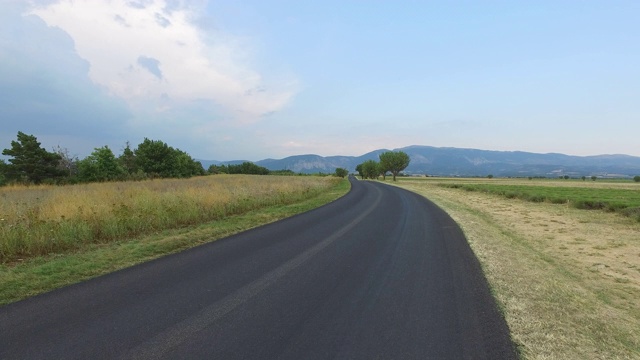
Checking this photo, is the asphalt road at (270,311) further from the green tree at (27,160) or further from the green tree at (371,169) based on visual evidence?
the green tree at (371,169)

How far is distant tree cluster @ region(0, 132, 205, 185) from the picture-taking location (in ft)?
143

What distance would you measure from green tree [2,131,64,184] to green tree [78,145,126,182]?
14.8 ft

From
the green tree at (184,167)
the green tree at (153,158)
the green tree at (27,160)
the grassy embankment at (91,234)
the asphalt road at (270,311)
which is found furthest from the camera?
the green tree at (184,167)

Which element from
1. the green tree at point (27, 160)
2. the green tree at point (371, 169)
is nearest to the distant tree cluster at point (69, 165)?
the green tree at point (27, 160)

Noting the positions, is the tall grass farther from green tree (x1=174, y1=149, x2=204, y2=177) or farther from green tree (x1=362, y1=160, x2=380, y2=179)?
green tree (x1=362, y1=160, x2=380, y2=179)

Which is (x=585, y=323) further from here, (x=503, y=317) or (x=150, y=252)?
(x=150, y=252)

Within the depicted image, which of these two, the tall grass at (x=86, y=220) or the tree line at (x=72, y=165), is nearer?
the tall grass at (x=86, y=220)

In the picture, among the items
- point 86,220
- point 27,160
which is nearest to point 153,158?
point 27,160

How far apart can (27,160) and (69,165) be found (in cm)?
845

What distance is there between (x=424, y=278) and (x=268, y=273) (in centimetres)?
306

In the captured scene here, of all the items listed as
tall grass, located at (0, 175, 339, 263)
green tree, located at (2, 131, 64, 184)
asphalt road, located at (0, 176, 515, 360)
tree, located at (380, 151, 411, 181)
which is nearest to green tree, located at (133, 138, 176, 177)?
green tree, located at (2, 131, 64, 184)

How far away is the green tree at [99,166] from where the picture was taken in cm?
4819

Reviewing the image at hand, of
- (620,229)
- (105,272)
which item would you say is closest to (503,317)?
(105,272)

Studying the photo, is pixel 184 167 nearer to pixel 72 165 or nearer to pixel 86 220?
pixel 72 165
